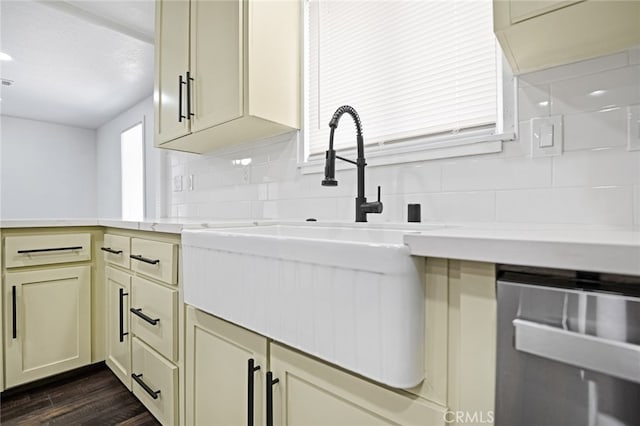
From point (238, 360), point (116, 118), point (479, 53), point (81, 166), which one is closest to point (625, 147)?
point (479, 53)

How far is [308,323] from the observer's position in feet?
2.11

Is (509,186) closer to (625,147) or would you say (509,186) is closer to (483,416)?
(625,147)

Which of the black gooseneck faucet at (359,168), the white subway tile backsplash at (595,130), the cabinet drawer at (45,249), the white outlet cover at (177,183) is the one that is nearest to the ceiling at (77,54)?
the white outlet cover at (177,183)

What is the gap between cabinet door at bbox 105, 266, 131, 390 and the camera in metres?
1.57

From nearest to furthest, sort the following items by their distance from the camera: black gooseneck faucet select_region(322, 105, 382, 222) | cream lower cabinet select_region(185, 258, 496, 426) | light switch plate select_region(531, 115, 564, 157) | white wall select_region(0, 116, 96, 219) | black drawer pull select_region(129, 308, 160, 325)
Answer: cream lower cabinet select_region(185, 258, 496, 426)
light switch plate select_region(531, 115, 564, 157)
black gooseneck faucet select_region(322, 105, 382, 222)
black drawer pull select_region(129, 308, 160, 325)
white wall select_region(0, 116, 96, 219)

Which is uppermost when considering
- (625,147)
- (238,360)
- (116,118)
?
(116,118)

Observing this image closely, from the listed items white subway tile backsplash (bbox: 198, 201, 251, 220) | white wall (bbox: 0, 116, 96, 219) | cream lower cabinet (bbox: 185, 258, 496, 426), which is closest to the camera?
Answer: cream lower cabinet (bbox: 185, 258, 496, 426)

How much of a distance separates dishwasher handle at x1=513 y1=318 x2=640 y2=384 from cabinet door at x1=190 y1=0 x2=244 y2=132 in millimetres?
1272

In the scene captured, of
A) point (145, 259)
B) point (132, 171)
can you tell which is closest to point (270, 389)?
point (145, 259)

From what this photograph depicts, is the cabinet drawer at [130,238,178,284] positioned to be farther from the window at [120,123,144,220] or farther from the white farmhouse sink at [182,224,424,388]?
the window at [120,123,144,220]

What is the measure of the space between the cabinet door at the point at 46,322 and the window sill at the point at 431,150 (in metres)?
1.49

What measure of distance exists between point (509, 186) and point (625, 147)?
274 millimetres

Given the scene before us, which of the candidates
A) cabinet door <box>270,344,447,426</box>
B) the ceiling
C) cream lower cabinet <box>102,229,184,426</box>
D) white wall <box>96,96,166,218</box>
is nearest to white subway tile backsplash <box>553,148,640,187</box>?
cabinet door <box>270,344,447,426</box>

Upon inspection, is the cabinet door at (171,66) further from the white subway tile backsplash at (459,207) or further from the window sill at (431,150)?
the white subway tile backsplash at (459,207)
